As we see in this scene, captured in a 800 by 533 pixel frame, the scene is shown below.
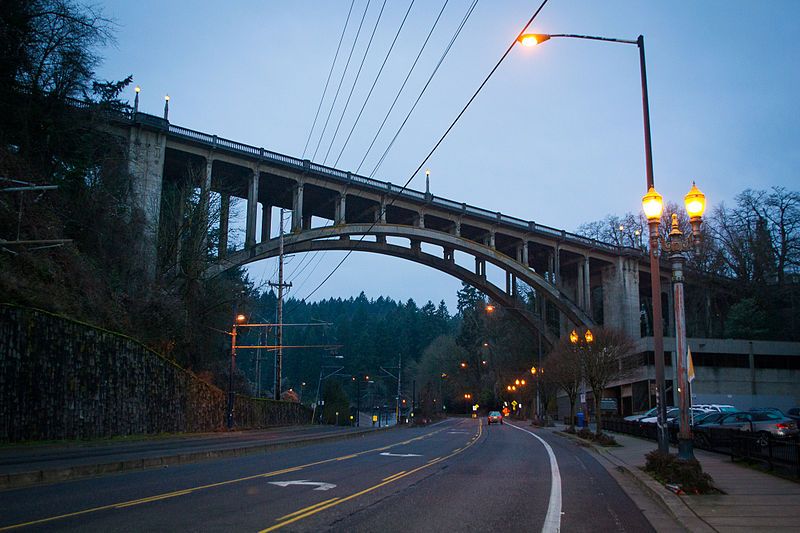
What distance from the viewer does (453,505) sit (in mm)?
10945

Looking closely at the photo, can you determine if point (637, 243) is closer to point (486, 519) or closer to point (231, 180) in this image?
point (231, 180)

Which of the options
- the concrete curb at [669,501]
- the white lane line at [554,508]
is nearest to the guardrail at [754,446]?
the concrete curb at [669,501]

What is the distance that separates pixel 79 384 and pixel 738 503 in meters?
23.4

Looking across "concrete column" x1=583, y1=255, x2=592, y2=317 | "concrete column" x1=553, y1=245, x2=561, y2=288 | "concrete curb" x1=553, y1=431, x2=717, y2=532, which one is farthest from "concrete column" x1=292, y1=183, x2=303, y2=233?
"concrete curb" x1=553, y1=431, x2=717, y2=532

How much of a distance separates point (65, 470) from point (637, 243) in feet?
244

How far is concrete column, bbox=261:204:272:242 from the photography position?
52.3 meters

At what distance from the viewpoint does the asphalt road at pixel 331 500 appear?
29.8 feet

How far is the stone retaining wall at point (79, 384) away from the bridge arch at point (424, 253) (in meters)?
14.8

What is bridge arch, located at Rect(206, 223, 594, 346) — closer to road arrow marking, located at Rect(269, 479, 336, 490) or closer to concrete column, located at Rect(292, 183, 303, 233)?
concrete column, located at Rect(292, 183, 303, 233)

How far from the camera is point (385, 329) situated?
151m

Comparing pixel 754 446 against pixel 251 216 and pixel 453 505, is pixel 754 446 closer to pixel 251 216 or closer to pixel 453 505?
pixel 453 505

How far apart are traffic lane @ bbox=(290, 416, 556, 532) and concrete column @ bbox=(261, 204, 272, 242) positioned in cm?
3763

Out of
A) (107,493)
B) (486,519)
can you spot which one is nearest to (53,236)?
(107,493)

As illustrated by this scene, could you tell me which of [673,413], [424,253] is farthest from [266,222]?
[673,413]
